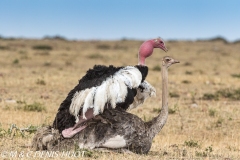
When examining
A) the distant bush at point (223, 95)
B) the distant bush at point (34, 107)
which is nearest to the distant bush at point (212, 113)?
the distant bush at point (223, 95)

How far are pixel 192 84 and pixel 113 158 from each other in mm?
14939

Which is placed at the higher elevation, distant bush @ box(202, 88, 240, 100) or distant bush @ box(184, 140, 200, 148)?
distant bush @ box(202, 88, 240, 100)

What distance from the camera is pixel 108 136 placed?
8727 millimetres

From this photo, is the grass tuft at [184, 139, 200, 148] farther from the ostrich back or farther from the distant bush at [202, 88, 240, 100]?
→ the distant bush at [202, 88, 240, 100]

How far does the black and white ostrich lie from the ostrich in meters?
0.10

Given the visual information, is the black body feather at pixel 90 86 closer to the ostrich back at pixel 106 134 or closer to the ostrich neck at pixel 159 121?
the ostrich back at pixel 106 134

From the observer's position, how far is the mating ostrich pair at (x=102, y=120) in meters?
8.59

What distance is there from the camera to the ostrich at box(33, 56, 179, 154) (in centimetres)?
873

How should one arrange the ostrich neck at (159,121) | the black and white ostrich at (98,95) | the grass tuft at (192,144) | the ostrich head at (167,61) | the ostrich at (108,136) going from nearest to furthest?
1. the black and white ostrich at (98,95)
2. the ostrich at (108,136)
3. the ostrich neck at (159,121)
4. the ostrich head at (167,61)
5. the grass tuft at (192,144)

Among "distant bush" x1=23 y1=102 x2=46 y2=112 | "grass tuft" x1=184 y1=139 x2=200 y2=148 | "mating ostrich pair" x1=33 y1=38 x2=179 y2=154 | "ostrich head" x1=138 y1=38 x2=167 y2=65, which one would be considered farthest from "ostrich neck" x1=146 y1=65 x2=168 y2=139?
"distant bush" x1=23 y1=102 x2=46 y2=112

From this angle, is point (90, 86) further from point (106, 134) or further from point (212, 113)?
point (212, 113)

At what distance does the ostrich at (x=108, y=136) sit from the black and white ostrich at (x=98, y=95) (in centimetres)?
10

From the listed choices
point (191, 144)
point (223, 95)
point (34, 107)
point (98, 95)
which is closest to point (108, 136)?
point (98, 95)

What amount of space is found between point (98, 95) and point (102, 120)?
495mm
